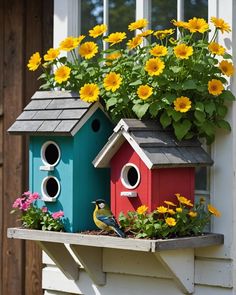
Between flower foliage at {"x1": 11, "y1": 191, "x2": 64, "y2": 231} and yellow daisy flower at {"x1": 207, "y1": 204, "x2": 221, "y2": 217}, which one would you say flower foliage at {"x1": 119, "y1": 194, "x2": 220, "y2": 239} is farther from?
flower foliage at {"x1": 11, "y1": 191, "x2": 64, "y2": 231}

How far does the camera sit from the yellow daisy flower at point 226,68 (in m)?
3.93

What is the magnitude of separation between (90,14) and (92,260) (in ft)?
3.78

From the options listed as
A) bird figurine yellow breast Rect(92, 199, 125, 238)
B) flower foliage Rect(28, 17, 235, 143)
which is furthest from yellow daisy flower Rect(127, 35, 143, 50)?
bird figurine yellow breast Rect(92, 199, 125, 238)

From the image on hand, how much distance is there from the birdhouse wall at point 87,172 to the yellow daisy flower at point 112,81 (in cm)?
21

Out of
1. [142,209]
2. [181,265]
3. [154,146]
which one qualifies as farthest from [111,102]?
[181,265]

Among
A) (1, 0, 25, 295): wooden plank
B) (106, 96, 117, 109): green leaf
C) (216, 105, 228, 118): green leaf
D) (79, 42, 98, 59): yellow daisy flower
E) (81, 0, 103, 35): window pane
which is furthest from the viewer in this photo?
(1, 0, 25, 295): wooden plank

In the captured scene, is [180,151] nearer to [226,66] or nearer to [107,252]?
[226,66]

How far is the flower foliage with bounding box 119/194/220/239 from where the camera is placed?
12.5 feet

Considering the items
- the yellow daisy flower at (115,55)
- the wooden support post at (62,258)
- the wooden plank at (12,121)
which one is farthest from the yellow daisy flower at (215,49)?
the wooden plank at (12,121)

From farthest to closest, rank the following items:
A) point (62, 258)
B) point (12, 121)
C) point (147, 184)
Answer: point (12, 121)
point (62, 258)
point (147, 184)

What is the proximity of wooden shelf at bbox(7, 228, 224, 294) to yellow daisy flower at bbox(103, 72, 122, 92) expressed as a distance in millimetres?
617

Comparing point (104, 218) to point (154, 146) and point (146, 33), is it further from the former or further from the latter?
point (146, 33)

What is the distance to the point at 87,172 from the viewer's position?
4.20 m

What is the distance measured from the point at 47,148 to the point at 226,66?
2.96ft
